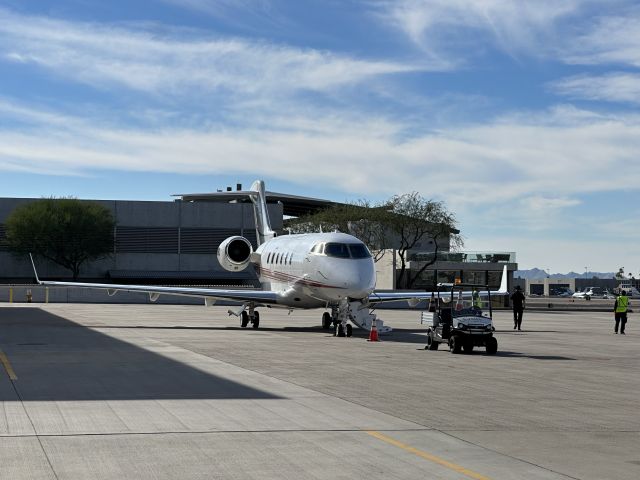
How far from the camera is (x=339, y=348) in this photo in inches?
1093

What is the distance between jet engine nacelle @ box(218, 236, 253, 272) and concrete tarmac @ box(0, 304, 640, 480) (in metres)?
13.9

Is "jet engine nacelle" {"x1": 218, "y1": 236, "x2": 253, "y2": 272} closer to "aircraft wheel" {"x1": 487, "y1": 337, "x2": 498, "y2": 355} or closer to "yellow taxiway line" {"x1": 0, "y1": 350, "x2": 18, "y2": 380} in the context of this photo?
"aircraft wheel" {"x1": 487, "y1": 337, "x2": 498, "y2": 355}

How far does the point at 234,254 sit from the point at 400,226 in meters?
47.8

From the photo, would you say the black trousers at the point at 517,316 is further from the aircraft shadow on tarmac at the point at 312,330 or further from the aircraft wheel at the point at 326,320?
the aircraft wheel at the point at 326,320

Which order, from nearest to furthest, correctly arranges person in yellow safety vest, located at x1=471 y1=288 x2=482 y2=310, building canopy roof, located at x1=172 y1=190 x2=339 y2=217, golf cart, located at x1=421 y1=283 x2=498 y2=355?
golf cart, located at x1=421 y1=283 x2=498 y2=355
person in yellow safety vest, located at x1=471 y1=288 x2=482 y2=310
building canopy roof, located at x1=172 y1=190 x2=339 y2=217

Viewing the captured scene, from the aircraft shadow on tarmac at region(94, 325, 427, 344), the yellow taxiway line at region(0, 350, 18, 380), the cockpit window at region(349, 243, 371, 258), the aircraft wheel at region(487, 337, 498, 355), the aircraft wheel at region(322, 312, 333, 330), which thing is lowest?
the yellow taxiway line at region(0, 350, 18, 380)

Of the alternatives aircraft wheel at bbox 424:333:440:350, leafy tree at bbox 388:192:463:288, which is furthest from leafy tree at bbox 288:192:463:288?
aircraft wheel at bbox 424:333:440:350

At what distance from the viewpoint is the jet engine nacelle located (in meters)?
41.4

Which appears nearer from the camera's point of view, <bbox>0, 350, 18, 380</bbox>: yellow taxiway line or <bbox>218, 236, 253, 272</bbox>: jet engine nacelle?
<bbox>0, 350, 18, 380</bbox>: yellow taxiway line

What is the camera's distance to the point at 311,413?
14.1 metres

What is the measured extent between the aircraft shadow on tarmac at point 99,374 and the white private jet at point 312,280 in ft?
26.1

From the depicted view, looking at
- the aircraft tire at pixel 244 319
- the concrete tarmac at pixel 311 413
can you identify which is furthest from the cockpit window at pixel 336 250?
the aircraft tire at pixel 244 319

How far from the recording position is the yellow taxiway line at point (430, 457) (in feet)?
32.6

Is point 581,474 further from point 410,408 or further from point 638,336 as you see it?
point 638,336
